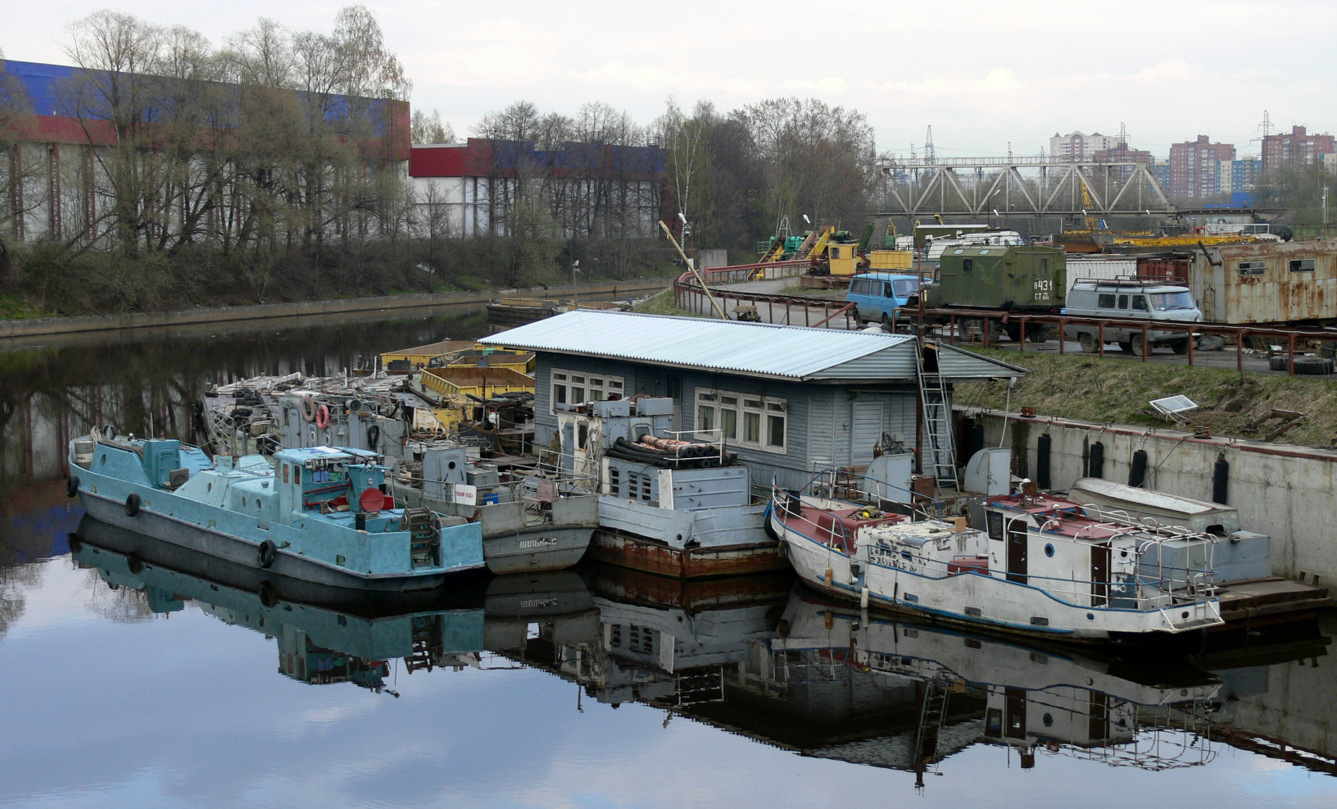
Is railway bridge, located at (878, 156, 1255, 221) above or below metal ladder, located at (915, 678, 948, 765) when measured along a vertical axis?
above

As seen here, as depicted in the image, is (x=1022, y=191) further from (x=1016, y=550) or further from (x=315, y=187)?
(x=1016, y=550)

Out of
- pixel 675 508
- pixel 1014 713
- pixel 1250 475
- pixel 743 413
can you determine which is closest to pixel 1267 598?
pixel 1250 475

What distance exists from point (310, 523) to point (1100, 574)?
14.6 m

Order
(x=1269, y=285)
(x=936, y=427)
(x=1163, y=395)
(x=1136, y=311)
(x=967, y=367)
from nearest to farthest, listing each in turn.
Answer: (x=967, y=367) → (x=936, y=427) → (x=1163, y=395) → (x=1136, y=311) → (x=1269, y=285)

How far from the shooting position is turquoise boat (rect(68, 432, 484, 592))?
78.6ft

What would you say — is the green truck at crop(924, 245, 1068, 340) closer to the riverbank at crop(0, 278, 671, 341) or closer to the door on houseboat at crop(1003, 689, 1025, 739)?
the door on houseboat at crop(1003, 689, 1025, 739)

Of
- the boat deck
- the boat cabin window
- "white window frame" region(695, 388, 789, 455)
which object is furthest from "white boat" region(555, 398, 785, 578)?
the boat deck

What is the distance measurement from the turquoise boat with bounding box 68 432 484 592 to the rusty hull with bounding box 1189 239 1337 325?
22.4m

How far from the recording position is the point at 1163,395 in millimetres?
28141

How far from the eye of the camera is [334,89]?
307ft

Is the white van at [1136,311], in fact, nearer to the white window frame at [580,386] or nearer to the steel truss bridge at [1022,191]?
the white window frame at [580,386]

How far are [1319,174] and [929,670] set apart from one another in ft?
360

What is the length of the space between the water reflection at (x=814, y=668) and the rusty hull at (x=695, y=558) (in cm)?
28

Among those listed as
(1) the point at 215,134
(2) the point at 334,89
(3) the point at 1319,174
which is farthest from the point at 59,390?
(3) the point at 1319,174
